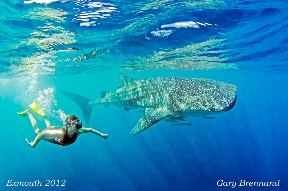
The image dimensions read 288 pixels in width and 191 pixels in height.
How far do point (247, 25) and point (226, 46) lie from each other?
498 centimetres

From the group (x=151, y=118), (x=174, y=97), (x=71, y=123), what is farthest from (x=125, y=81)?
(x=71, y=123)

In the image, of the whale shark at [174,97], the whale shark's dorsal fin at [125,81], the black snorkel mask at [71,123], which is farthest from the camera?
the whale shark's dorsal fin at [125,81]

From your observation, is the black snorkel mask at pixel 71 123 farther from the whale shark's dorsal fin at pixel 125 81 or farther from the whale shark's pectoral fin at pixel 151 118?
the whale shark's dorsal fin at pixel 125 81

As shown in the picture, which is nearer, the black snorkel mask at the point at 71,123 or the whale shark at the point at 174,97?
the black snorkel mask at the point at 71,123

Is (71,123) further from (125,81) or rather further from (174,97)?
(125,81)

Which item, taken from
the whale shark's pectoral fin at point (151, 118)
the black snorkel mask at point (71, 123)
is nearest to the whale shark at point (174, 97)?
the whale shark's pectoral fin at point (151, 118)

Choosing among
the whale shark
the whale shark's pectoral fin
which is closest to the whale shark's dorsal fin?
the whale shark

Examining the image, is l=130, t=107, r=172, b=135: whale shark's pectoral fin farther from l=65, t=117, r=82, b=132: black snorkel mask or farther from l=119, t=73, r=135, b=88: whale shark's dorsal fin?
l=119, t=73, r=135, b=88: whale shark's dorsal fin

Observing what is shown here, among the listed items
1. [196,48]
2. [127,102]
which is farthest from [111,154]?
[127,102]

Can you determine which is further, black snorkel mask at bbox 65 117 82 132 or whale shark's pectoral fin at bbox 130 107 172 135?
whale shark's pectoral fin at bbox 130 107 172 135

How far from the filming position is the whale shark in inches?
244

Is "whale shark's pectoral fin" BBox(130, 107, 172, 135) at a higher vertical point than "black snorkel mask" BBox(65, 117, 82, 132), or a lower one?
lower

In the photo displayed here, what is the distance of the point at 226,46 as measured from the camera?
52.6ft

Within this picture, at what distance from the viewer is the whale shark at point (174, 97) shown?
244 inches
